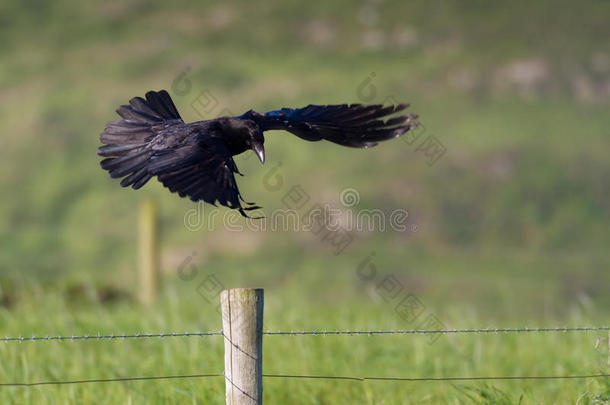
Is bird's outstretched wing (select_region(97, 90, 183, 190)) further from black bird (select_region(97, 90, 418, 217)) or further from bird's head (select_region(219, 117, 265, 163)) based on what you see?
bird's head (select_region(219, 117, 265, 163))

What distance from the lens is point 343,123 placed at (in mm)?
4543

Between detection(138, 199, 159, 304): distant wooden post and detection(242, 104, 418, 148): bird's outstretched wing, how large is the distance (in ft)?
21.4

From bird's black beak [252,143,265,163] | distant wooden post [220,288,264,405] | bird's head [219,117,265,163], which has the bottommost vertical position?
distant wooden post [220,288,264,405]

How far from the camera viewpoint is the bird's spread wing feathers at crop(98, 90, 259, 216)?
358 centimetres

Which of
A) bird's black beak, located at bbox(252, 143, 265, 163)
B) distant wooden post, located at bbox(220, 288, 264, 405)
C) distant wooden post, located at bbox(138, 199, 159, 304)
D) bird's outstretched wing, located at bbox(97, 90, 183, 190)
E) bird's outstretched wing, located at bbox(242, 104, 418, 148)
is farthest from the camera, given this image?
distant wooden post, located at bbox(138, 199, 159, 304)

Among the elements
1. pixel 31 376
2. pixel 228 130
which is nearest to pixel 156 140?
pixel 228 130

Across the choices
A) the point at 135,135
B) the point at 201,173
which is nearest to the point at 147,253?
the point at 135,135

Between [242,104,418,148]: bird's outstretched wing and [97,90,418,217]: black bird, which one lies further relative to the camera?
[242,104,418,148]: bird's outstretched wing

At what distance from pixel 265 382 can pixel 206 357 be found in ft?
2.79

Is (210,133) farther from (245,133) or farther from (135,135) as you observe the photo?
(135,135)

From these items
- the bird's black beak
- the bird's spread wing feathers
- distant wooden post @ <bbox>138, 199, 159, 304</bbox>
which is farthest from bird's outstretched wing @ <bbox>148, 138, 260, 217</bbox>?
distant wooden post @ <bbox>138, 199, 159, 304</bbox>

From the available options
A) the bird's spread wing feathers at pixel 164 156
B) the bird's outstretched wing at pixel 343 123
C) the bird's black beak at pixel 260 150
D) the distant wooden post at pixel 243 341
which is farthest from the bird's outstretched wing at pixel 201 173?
the bird's outstretched wing at pixel 343 123

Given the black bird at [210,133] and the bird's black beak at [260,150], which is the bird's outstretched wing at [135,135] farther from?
the bird's black beak at [260,150]

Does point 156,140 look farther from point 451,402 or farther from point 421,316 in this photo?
point 421,316
